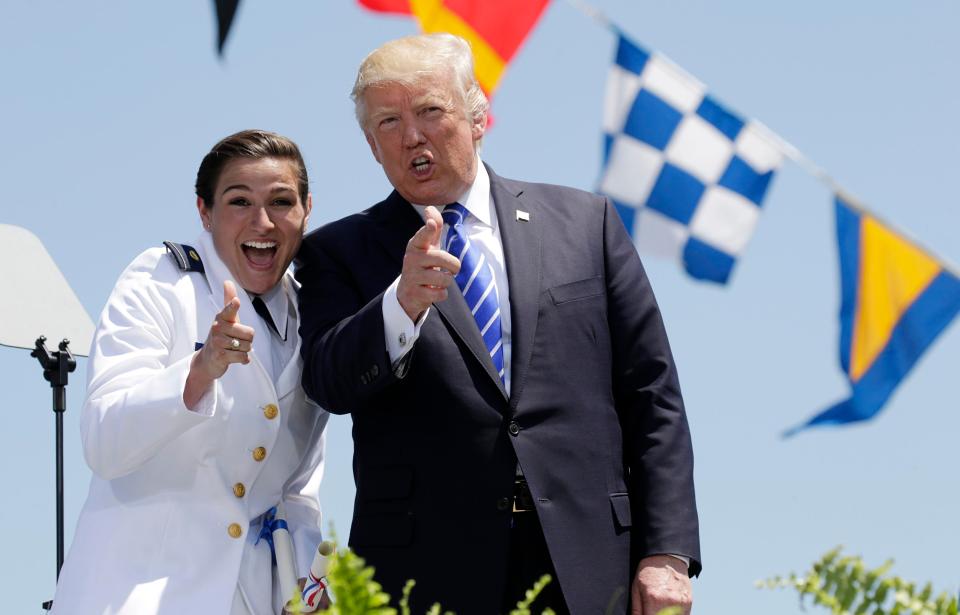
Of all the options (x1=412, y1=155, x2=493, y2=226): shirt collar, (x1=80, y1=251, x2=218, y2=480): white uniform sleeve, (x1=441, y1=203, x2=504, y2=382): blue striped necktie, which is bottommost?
(x1=80, y1=251, x2=218, y2=480): white uniform sleeve

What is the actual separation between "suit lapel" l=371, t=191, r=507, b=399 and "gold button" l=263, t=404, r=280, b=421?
44cm

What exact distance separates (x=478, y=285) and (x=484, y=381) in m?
0.24

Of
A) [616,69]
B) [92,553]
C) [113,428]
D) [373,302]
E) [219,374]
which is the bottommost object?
[92,553]

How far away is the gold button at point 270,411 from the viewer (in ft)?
11.0

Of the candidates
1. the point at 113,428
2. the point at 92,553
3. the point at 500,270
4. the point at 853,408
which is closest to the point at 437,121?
the point at 500,270

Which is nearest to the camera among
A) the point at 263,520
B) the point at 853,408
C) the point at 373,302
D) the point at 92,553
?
the point at 373,302

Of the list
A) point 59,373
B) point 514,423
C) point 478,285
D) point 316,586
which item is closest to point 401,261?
point 478,285

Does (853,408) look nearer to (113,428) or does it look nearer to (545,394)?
(545,394)

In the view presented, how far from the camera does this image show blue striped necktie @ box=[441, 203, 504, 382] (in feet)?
10.4

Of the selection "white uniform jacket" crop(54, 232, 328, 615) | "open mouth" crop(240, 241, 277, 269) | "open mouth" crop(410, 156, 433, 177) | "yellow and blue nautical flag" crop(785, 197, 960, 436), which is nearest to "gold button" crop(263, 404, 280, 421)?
"white uniform jacket" crop(54, 232, 328, 615)

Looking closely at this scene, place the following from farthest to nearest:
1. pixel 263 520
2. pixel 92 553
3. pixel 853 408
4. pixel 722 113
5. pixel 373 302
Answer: pixel 722 113 < pixel 853 408 < pixel 263 520 < pixel 92 553 < pixel 373 302

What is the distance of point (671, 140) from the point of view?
544 cm

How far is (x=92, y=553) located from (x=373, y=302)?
88 cm

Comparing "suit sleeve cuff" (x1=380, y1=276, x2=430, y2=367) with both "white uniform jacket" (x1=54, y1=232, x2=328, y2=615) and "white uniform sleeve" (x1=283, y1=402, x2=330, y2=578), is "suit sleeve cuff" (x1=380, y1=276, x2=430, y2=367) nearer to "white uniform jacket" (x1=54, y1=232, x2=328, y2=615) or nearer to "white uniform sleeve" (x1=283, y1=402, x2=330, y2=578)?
"white uniform jacket" (x1=54, y1=232, x2=328, y2=615)
